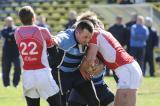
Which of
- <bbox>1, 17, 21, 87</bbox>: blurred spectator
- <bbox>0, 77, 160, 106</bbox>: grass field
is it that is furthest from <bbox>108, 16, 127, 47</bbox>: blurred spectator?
<bbox>1, 17, 21, 87</bbox>: blurred spectator

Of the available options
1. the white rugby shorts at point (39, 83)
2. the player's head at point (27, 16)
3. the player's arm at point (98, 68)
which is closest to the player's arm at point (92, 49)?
the player's arm at point (98, 68)

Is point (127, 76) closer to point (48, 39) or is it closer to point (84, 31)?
point (84, 31)

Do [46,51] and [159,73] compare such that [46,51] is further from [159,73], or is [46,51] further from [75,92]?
[159,73]

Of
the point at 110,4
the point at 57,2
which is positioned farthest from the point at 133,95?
the point at 57,2

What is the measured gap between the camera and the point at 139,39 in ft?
75.0

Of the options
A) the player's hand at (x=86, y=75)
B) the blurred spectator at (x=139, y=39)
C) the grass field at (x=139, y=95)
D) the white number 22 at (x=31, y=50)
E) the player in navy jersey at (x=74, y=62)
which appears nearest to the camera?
the white number 22 at (x=31, y=50)

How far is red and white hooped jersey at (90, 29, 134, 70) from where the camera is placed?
9.35m

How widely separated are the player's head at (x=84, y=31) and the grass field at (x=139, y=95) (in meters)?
5.06

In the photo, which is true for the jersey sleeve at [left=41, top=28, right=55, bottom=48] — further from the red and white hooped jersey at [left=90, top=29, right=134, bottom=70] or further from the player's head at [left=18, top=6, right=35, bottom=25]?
the red and white hooped jersey at [left=90, top=29, right=134, bottom=70]

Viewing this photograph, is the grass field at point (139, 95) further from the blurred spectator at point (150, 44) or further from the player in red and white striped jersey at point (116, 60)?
the player in red and white striped jersey at point (116, 60)

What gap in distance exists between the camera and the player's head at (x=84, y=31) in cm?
915

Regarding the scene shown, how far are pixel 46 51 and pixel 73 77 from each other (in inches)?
30.4

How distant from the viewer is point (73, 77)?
9.79 metres

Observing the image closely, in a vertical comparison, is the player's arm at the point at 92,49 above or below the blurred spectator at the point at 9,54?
above
